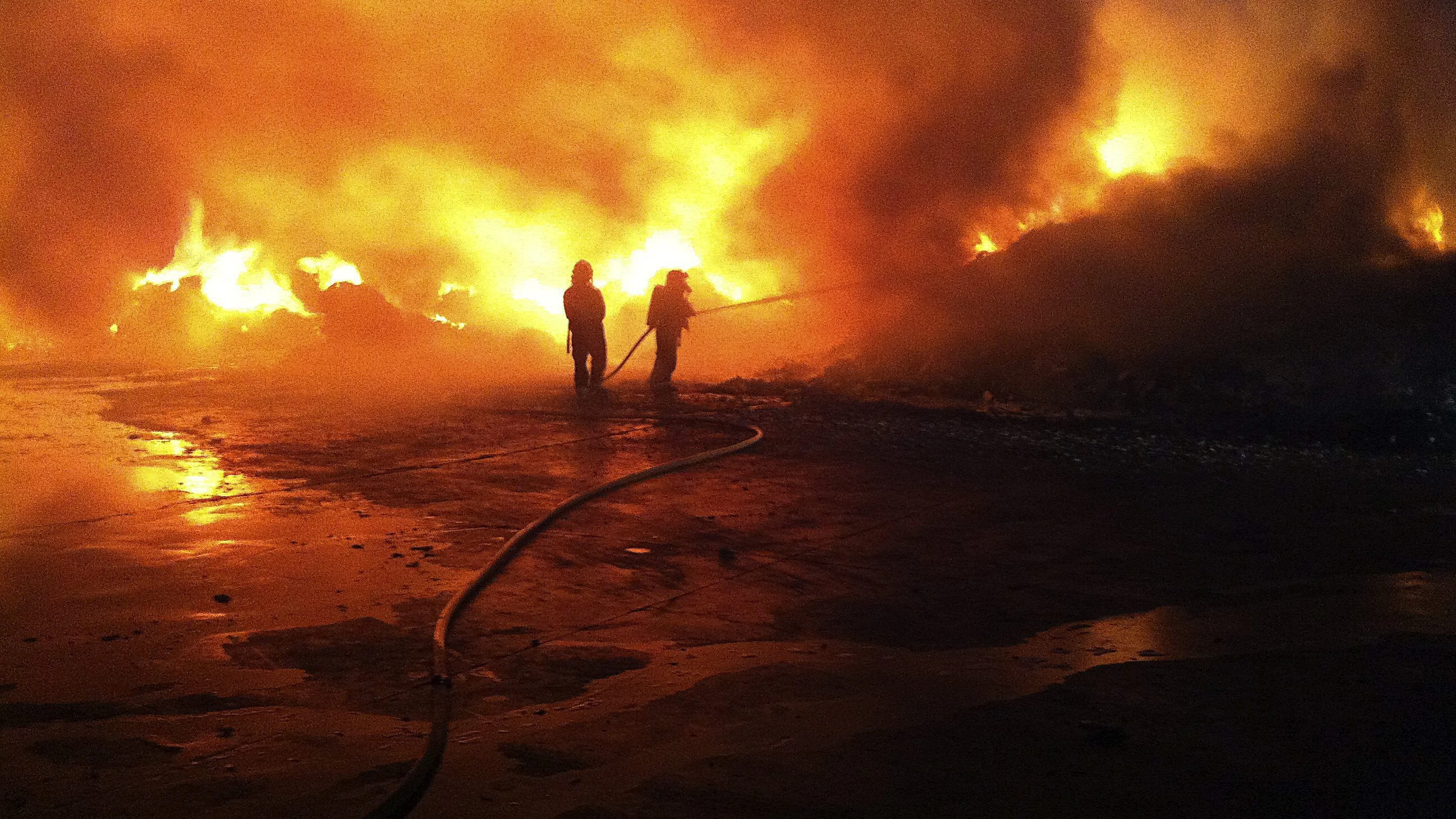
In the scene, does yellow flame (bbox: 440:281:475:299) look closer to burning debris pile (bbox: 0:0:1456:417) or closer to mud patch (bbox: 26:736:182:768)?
burning debris pile (bbox: 0:0:1456:417)

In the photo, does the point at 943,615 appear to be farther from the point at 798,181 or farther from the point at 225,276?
the point at 225,276

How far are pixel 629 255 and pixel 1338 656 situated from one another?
17946mm

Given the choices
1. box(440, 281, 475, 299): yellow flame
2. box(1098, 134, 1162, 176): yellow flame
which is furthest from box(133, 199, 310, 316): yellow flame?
box(1098, 134, 1162, 176): yellow flame

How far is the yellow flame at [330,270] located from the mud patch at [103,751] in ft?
68.9

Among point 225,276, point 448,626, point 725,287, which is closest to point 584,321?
point 725,287

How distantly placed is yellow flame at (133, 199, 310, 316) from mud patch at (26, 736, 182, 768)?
2222 centimetres

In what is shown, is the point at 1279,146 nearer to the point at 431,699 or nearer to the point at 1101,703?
the point at 1101,703

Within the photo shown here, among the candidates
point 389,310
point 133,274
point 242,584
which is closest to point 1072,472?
point 242,584

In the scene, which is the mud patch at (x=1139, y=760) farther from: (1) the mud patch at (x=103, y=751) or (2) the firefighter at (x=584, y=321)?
(2) the firefighter at (x=584, y=321)

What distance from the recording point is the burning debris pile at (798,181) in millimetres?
14727

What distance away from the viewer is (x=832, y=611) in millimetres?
5402

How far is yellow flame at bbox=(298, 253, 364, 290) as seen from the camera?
23.4m

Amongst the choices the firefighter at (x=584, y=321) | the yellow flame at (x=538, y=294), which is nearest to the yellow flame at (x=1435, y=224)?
the firefighter at (x=584, y=321)

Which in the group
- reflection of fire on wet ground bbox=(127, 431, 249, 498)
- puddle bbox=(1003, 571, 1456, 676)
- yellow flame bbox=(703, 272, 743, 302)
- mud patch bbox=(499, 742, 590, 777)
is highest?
yellow flame bbox=(703, 272, 743, 302)
